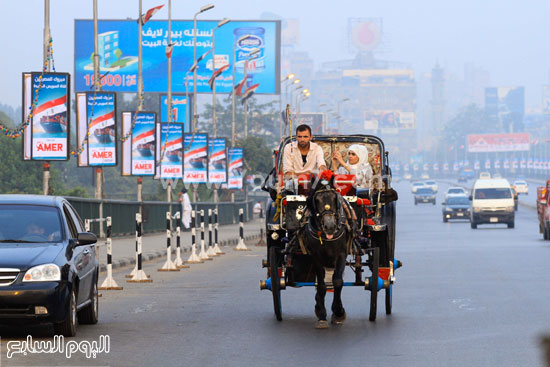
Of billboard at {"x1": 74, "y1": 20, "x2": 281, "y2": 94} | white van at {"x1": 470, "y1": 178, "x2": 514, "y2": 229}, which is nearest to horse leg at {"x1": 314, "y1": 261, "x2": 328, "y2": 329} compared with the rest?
white van at {"x1": 470, "y1": 178, "x2": 514, "y2": 229}

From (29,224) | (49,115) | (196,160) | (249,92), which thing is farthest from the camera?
(249,92)

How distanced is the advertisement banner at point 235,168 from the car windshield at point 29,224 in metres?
53.4

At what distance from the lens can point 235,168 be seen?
67.3m

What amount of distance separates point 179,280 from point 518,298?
745 centimetres

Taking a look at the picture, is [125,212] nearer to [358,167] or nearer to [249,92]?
[358,167]

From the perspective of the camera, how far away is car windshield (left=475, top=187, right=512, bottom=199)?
178ft

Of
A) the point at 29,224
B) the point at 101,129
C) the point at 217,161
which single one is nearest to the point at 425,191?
the point at 217,161

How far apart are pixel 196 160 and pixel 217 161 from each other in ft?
18.0

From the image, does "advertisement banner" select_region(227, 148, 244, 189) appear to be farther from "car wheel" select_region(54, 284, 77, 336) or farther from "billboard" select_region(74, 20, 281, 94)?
"car wheel" select_region(54, 284, 77, 336)

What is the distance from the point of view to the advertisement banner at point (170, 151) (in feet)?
165

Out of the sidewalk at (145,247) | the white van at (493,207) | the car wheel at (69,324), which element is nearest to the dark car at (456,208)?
the white van at (493,207)

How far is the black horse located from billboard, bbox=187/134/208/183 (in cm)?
4321

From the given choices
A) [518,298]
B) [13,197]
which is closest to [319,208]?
[13,197]

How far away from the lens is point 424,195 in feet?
340
